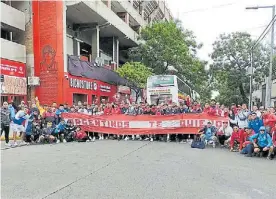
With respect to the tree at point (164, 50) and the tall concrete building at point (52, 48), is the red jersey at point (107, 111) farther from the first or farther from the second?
the tree at point (164, 50)

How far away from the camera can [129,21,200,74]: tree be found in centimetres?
3219

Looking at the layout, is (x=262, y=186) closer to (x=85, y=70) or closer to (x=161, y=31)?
(x=85, y=70)

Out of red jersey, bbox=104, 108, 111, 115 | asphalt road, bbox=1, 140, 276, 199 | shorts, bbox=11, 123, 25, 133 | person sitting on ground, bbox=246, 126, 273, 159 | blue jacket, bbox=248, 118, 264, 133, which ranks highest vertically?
red jersey, bbox=104, 108, 111, 115

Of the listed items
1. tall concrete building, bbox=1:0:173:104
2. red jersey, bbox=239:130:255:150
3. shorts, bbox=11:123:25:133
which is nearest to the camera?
red jersey, bbox=239:130:255:150

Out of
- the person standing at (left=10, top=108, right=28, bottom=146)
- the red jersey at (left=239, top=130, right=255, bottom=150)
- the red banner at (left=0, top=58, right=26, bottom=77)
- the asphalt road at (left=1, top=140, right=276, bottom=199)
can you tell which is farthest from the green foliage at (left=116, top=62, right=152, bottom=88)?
the asphalt road at (left=1, top=140, right=276, bottom=199)

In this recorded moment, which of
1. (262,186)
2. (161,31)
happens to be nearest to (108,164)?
(262,186)

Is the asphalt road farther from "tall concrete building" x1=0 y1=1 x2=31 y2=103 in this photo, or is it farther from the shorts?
"tall concrete building" x1=0 y1=1 x2=31 y2=103

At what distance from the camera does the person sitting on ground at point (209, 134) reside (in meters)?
13.1

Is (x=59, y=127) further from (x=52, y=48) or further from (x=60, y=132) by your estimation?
(x=52, y=48)

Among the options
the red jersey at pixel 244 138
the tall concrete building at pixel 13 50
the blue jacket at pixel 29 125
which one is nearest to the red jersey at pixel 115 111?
the blue jacket at pixel 29 125

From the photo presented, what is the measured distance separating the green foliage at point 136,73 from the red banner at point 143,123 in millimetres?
14836

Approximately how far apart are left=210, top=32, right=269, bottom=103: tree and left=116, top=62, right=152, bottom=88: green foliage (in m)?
12.6

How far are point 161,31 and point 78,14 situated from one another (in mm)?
8934

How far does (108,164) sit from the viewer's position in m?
8.78
